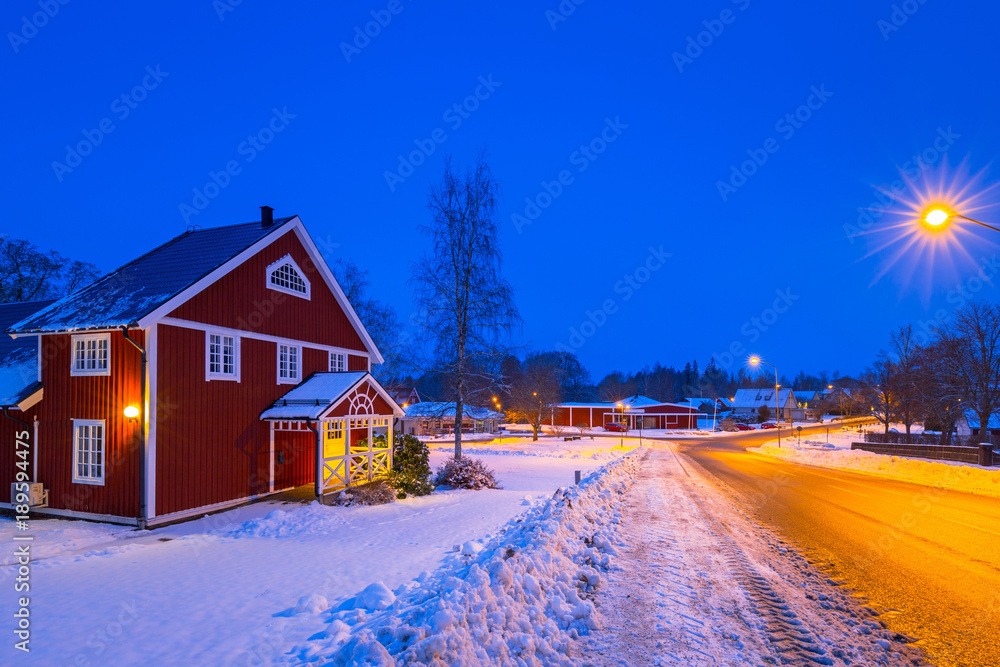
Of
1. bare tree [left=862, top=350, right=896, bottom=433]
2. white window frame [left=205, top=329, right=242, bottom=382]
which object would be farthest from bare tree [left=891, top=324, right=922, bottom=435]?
white window frame [left=205, top=329, right=242, bottom=382]

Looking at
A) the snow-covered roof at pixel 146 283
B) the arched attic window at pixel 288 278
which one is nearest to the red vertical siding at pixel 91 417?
the snow-covered roof at pixel 146 283

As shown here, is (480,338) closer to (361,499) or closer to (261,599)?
(361,499)

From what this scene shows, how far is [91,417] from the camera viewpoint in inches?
514

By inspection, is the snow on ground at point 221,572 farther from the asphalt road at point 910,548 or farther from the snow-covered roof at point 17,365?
the asphalt road at point 910,548

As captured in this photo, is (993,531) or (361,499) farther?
(361,499)

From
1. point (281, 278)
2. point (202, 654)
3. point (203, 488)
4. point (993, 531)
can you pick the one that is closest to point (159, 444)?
point (203, 488)

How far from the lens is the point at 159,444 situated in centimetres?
1238

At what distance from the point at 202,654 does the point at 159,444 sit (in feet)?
27.9

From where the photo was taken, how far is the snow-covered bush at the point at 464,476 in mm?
18719

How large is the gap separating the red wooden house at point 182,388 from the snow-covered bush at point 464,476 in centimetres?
243

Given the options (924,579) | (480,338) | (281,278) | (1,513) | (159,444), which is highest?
(281,278)

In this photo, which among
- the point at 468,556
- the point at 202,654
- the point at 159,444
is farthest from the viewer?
the point at 159,444

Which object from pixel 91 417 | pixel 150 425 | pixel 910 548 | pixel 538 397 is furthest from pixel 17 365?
pixel 538 397

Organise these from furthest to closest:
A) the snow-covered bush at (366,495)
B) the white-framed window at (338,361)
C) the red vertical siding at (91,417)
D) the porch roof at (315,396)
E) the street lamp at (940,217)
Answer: the white-framed window at (338,361)
the porch roof at (315,396)
the snow-covered bush at (366,495)
the red vertical siding at (91,417)
the street lamp at (940,217)
